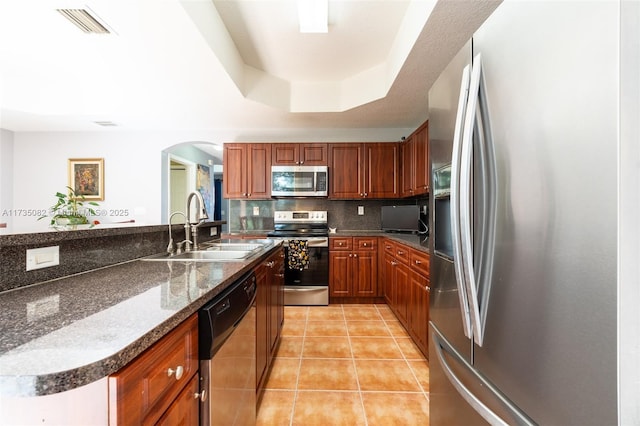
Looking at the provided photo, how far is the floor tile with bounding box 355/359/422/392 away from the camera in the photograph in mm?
1829

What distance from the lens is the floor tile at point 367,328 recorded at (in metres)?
2.62

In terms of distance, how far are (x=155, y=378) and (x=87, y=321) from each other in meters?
0.20

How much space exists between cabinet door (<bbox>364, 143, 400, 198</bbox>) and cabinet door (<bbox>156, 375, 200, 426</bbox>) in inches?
127

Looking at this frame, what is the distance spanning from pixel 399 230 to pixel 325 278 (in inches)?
47.0

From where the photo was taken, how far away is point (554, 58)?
0.60 metres

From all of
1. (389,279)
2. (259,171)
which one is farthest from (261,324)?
(259,171)

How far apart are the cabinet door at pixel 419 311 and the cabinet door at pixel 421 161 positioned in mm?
1086

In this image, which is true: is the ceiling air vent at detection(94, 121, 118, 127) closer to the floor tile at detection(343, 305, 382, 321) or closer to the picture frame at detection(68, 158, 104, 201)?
the picture frame at detection(68, 158, 104, 201)

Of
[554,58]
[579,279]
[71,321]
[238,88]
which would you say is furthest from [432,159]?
[238,88]

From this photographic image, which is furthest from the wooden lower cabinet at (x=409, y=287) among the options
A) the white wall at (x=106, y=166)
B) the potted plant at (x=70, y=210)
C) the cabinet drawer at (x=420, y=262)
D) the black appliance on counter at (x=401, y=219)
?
the potted plant at (x=70, y=210)

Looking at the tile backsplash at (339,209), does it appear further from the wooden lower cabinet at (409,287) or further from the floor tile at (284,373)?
the floor tile at (284,373)

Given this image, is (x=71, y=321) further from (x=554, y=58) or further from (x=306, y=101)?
(x=306, y=101)

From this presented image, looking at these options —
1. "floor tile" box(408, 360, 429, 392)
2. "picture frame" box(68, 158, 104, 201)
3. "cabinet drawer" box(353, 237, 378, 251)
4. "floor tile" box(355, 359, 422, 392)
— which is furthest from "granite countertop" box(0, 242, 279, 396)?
"picture frame" box(68, 158, 104, 201)

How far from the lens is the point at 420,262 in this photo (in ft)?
6.93
